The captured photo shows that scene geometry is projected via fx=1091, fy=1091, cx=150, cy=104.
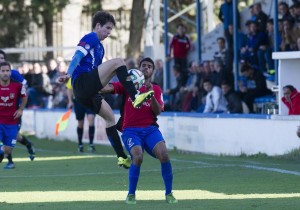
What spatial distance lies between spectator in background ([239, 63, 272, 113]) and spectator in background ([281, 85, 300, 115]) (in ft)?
9.02

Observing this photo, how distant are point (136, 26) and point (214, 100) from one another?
51.7ft

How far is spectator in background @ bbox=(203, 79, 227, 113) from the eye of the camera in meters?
25.8

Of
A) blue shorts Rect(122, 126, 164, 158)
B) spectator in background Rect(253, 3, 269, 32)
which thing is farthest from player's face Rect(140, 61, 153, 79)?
spectator in background Rect(253, 3, 269, 32)

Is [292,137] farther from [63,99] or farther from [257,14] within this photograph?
[63,99]

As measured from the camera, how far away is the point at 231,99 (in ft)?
83.0

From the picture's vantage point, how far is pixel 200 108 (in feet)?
89.0

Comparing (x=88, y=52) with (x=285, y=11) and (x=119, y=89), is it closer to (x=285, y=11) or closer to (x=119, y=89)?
(x=119, y=89)

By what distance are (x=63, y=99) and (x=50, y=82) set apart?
2959mm

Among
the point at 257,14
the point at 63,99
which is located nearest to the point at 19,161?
the point at 257,14

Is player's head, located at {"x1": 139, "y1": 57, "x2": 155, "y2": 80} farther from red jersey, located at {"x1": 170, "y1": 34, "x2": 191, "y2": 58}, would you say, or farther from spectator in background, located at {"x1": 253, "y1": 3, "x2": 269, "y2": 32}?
red jersey, located at {"x1": 170, "y1": 34, "x2": 191, "y2": 58}

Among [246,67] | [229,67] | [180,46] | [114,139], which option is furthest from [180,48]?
[114,139]

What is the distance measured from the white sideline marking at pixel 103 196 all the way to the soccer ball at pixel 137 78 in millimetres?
1808

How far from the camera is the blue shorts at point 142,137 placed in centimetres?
1420

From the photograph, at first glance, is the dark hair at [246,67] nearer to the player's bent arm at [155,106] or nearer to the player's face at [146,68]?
the player's bent arm at [155,106]
